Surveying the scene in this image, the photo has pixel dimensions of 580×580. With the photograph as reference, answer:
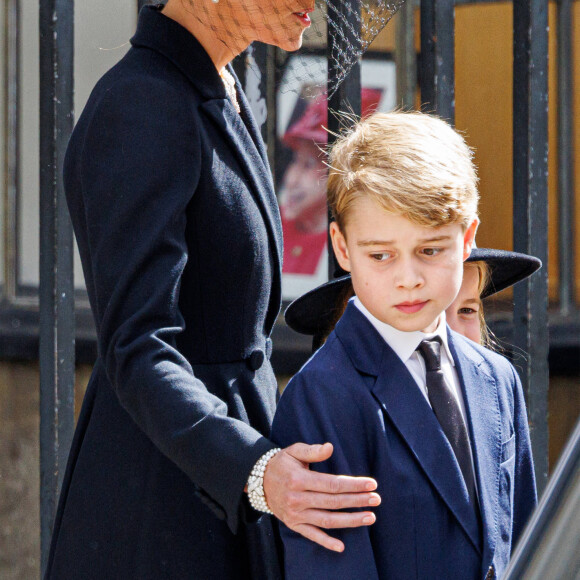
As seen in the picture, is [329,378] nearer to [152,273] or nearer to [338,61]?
[152,273]

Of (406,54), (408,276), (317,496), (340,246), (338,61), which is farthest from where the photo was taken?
(406,54)

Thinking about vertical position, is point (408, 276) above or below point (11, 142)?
below

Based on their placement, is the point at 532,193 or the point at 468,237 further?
the point at 532,193

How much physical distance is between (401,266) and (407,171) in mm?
130

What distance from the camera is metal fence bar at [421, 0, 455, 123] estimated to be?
1.92m

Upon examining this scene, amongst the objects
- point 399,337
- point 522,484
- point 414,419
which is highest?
point 399,337

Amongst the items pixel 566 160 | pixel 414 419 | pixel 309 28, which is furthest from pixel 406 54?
pixel 414 419

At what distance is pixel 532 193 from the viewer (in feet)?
6.54

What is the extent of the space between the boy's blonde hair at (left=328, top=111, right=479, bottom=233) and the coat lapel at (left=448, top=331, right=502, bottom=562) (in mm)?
197

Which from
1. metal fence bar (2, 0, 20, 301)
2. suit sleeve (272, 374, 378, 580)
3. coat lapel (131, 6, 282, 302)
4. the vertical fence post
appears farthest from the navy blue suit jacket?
metal fence bar (2, 0, 20, 301)

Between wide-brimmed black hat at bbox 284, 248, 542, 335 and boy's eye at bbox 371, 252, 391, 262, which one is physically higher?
boy's eye at bbox 371, 252, 391, 262

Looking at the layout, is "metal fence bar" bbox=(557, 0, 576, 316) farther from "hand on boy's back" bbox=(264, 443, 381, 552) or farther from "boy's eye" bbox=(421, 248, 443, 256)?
"hand on boy's back" bbox=(264, 443, 381, 552)

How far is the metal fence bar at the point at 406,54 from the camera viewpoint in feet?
12.8

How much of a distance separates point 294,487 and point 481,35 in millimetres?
3125
